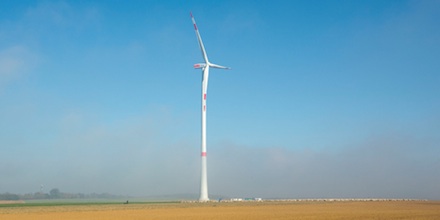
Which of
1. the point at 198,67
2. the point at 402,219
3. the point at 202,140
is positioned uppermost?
the point at 198,67

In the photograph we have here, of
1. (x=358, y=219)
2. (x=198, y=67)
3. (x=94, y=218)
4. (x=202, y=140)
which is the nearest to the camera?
(x=358, y=219)

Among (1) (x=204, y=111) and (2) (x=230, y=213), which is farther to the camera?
(1) (x=204, y=111)

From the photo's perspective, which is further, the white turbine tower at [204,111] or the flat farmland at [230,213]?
the white turbine tower at [204,111]

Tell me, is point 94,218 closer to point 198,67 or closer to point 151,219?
point 151,219

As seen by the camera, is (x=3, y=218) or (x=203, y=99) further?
(x=203, y=99)

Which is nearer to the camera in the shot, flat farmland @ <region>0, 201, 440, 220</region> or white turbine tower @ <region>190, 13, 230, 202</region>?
flat farmland @ <region>0, 201, 440, 220</region>

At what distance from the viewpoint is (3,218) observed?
61.2 metres

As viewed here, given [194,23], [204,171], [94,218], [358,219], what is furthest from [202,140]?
[358,219]

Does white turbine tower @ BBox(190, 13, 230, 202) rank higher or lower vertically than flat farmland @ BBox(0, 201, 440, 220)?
higher

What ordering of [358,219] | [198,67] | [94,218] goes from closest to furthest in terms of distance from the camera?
[358,219], [94,218], [198,67]

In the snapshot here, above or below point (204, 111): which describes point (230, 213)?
below

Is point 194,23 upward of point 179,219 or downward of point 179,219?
upward

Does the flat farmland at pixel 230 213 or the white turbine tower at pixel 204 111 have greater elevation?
the white turbine tower at pixel 204 111

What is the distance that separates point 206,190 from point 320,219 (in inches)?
2447
